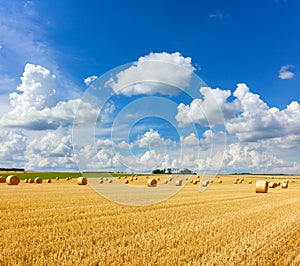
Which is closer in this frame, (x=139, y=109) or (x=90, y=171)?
(x=90, y=171)

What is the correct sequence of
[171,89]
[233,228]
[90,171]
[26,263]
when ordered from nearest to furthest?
1. [26,263]
2. [233,228]
3. [90,171]
4. [171,89]

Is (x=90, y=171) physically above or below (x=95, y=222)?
above

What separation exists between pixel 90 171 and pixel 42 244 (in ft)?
26.4

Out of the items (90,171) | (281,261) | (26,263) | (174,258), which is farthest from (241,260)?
(90,171)

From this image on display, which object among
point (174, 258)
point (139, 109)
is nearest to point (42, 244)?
point (174, 258)

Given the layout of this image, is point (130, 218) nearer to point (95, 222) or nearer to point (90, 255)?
point (95, 222)

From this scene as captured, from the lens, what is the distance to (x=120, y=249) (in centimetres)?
666

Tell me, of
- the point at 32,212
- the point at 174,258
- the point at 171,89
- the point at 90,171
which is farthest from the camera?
the point at 171,89

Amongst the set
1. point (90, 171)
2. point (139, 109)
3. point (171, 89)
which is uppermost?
point (171, 89)

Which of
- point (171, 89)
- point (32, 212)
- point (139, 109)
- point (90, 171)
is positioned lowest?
point (32, 212)

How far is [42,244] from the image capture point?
702 centimetres

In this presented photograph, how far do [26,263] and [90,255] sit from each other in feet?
3.64

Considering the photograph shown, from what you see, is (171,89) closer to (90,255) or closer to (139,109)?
(139,109)

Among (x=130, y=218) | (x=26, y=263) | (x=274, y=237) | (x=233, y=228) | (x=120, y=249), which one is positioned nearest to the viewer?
(x=26, y=263)
